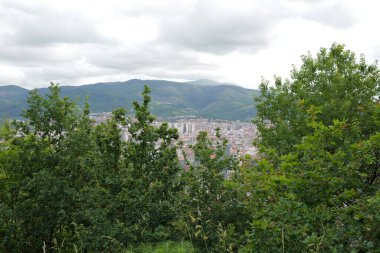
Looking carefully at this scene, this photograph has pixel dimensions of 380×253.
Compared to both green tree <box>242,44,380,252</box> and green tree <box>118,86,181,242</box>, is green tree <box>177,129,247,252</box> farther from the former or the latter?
green tree <box>242,44,380,252</box>

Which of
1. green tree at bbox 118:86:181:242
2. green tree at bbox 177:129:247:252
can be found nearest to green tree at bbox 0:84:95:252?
green tree at bbox 118:86:181:242

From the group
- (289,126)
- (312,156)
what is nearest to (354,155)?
(312,156)

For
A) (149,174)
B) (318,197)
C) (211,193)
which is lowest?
(211,193)

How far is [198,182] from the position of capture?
44.8 ft

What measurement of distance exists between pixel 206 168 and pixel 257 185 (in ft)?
17.7

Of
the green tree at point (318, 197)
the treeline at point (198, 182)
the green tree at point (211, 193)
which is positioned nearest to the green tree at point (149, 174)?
the treeline at point (198, 182)

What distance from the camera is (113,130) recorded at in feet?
44.3

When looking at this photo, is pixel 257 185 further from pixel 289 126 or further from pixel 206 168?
pixel 289 126

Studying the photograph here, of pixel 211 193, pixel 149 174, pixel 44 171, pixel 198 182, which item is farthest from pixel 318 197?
pixel 44 171

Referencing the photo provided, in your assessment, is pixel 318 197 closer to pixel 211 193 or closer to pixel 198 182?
pixel 211 193

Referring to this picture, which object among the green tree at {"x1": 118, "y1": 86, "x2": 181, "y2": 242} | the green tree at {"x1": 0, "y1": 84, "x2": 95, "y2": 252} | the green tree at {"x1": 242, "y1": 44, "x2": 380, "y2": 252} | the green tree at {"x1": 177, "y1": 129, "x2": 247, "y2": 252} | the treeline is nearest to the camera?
the green tree at {"x1": 242, "y1": 44, "x2": 380, "y2": 252}

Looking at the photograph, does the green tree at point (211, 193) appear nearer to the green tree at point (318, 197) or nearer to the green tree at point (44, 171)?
the green tree at point (318, 197)

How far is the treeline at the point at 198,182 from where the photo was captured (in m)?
6.86

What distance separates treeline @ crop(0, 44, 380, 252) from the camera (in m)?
6.86
